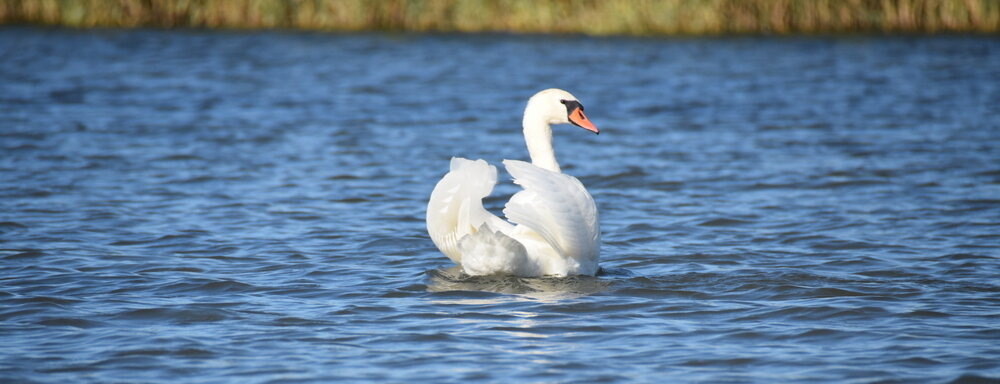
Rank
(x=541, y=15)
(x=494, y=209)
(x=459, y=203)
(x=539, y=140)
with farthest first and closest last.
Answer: (x=541, y=15) → (x=494, y=209) → (x=539, y=140) → (x=459, y=203)

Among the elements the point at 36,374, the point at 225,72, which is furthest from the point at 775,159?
the point at 225,72

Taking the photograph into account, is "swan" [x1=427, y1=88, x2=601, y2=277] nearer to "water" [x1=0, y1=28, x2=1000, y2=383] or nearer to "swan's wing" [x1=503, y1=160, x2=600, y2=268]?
"swan's wing" [x1=503, y1=160, x2=600, y2=268]

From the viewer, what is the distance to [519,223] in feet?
20.7

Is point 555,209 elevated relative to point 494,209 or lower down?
elevated

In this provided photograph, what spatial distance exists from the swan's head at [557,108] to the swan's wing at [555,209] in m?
0.81

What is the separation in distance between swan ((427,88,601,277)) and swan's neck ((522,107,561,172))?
1.56 ft

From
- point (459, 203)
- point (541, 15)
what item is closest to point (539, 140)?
point (459, 203)

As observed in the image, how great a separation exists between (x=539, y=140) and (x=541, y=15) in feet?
60.8

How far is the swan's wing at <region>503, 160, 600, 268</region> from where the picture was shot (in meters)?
6.14

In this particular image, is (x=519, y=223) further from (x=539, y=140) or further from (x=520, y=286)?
(x=539, y=140)

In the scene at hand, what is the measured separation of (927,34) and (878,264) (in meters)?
19.6

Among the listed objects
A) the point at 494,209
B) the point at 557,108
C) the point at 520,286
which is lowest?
the point at 494,209

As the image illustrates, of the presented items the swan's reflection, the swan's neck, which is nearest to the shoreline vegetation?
the swan's neck

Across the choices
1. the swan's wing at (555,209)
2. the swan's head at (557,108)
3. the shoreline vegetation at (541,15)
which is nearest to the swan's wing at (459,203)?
the swan's wing at (555,209)
